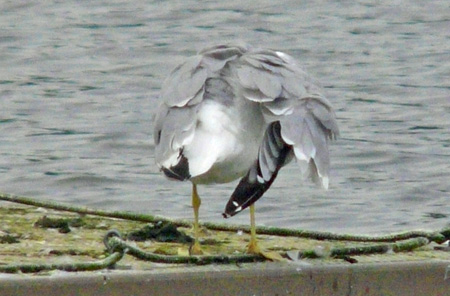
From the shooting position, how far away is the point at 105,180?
29.3 feet

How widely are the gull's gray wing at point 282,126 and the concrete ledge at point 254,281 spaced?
24cm

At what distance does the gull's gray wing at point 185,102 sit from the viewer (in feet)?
13.6

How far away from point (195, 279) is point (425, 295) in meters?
0.84

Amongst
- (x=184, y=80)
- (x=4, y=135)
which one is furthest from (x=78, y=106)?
(x=184, y=80)

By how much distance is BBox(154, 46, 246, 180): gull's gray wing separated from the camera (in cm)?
416

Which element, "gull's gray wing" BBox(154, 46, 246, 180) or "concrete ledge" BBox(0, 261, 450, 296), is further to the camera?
"gull's gray wing" BBox(154, 46, 246, 180)

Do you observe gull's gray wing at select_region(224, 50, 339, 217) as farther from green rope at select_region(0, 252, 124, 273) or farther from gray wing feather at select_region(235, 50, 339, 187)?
green rope at select_region(0, 252, 124, 273)

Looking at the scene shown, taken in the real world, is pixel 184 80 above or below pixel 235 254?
above

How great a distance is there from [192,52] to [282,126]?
8869mm

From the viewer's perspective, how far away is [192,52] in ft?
42.5

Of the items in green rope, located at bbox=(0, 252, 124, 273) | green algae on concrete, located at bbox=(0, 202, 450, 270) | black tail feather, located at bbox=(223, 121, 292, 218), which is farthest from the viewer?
green algae on concrete, located at bbox=(0, 202, 450, 270)

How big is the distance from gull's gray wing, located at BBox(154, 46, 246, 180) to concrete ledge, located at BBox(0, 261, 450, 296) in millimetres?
364

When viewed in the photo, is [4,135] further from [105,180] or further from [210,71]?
[210,71]

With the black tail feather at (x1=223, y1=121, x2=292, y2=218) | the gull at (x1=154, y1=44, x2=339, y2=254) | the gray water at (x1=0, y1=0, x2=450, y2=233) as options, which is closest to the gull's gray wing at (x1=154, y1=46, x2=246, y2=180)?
the gull at (x1=154, y1=44, x2=339, y2=254)
